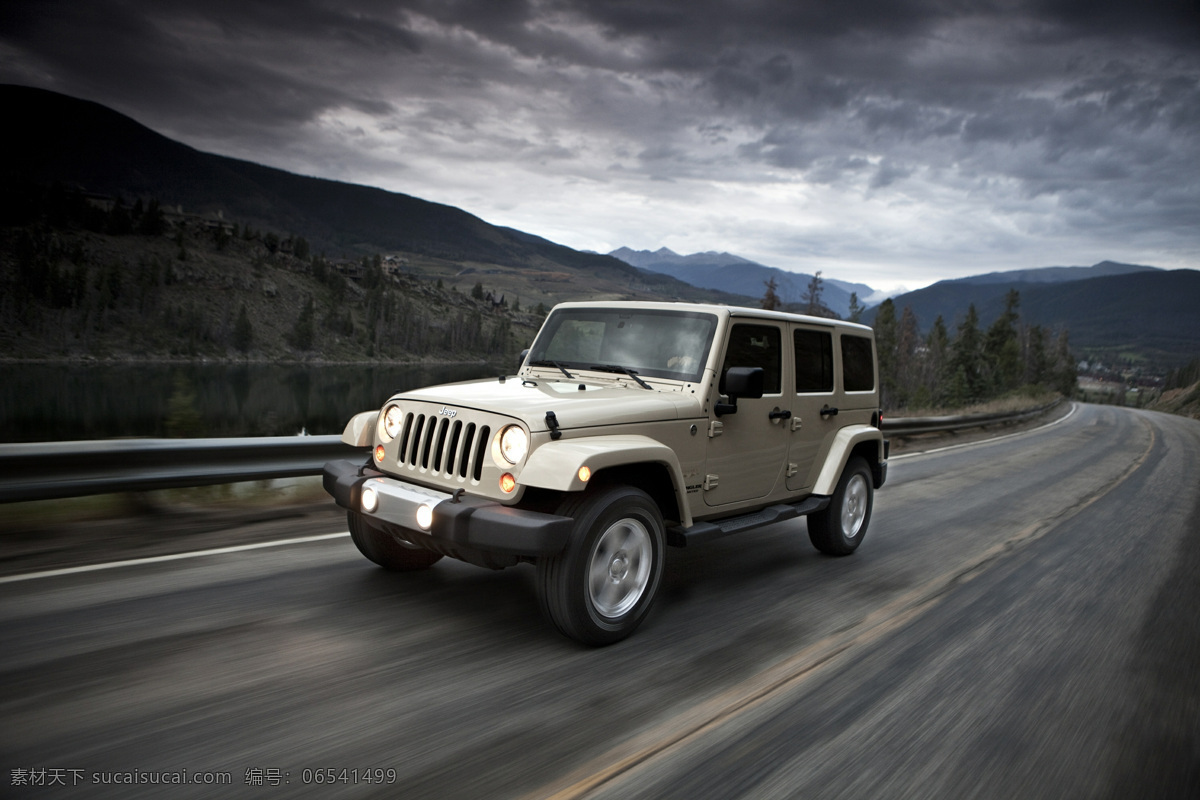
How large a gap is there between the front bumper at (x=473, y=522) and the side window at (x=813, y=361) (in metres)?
2.63

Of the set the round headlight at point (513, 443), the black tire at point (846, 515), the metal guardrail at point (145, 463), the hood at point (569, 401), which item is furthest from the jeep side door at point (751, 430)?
the metal guardrail at point (145, 463)

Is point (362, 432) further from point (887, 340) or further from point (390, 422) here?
point (887, 340)

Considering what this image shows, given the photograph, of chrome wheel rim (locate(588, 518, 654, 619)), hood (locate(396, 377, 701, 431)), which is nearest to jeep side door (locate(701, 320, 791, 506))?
hood (locate(396, 377, 701, 431))

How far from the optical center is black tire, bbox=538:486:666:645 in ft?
11.4

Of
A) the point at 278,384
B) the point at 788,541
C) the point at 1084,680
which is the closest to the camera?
the point at 1084,680

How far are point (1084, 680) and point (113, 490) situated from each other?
21.5 ft

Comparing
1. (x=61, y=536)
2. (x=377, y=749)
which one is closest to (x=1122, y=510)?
(x=377, y=749)

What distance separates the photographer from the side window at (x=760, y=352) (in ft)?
15.1

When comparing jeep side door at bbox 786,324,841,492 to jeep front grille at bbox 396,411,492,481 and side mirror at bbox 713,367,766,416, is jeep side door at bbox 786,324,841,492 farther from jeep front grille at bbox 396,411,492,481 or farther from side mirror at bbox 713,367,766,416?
jeep front grille at bbox 396,411,492,481

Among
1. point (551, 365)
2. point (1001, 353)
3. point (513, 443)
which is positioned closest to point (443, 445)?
point (513, 443)

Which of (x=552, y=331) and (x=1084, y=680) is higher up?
(x=552, y=331)

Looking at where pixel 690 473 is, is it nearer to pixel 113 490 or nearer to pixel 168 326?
pixel 113 490

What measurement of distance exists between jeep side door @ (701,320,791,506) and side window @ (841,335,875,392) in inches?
39.9

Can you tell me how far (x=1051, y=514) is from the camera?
26.9 ft
